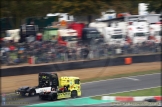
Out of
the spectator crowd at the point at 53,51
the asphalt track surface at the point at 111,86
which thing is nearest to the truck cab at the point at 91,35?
the spectator crowd at the point at 53,51

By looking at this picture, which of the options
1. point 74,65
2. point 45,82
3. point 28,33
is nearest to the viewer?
point 45,82

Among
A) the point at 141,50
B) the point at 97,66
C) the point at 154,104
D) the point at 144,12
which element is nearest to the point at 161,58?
the point at 141,50

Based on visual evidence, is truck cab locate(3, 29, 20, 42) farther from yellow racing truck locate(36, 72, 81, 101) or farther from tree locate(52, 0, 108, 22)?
yellow racing truck locate(36, 72, 81, 101)

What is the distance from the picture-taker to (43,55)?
21.1 meters

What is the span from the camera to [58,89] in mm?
13445

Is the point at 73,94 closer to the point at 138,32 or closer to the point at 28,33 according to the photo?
the point at 28,33

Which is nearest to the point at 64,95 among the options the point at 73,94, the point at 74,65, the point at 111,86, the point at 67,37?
the point at 73,94

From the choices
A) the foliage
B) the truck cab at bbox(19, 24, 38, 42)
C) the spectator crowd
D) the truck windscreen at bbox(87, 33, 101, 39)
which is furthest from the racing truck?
the foliage

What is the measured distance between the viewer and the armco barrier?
1911 centimetres

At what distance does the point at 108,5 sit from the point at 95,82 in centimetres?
1637

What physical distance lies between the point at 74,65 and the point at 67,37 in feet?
15.1

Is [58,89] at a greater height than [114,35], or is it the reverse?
[114,35]

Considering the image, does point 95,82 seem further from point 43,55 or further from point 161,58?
point 161,58

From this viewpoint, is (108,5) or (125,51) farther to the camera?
(108,5)
